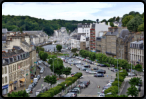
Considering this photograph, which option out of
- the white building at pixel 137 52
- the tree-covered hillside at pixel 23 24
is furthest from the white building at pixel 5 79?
the tree-covered hillside at pixel 23 24

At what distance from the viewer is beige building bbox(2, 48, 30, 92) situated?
68.0 ft

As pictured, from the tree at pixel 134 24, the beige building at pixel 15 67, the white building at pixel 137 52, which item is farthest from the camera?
the tree at pixel 134 24

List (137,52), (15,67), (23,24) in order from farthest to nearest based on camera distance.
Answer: (23,24)
(137,52)
(15,67)

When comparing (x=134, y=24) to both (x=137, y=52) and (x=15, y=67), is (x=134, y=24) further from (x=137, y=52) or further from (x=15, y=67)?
(x=15, y=67)

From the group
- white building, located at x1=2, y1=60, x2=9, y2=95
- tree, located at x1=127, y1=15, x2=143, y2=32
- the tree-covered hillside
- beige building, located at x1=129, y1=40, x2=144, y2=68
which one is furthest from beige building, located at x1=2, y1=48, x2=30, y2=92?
the tree-covered hillside

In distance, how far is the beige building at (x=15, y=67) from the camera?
20734mm

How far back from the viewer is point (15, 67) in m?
22.8

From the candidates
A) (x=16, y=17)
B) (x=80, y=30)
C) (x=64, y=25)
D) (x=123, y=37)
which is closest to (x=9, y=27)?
(x=16, y=17)

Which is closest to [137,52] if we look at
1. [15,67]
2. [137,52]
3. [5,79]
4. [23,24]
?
[137,52]

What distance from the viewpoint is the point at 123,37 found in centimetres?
4028

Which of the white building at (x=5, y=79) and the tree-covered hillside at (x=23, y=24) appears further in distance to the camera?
the tree-covered hillside at (x=23, y=24)

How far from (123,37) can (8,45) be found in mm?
20867

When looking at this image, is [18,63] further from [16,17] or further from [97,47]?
[16,17]

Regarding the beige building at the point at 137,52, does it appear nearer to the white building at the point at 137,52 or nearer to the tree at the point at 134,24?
the white building at the point at 137,52
